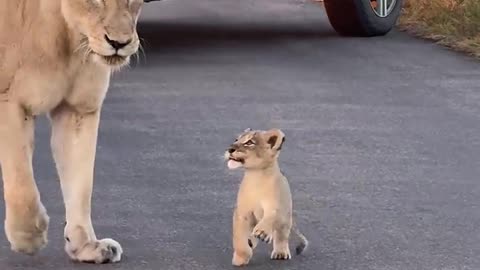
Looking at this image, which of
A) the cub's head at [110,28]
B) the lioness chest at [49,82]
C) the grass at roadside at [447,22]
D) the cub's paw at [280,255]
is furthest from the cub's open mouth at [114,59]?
the grass at roadside at [447,22]

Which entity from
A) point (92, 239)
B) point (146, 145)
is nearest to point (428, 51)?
point (146, 145)

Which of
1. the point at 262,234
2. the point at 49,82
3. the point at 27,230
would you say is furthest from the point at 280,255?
the point at 49,82

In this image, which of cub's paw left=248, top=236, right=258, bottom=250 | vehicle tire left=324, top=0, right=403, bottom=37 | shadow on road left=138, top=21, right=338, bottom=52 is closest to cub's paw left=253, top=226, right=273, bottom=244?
cub's paw left=248, top=236, right=258, bottom=250

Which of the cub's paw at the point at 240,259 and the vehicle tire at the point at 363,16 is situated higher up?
the cub's paw at the point at 240,259

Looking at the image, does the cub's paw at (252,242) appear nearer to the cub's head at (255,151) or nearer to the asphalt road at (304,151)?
the asphalt road at (304,151)

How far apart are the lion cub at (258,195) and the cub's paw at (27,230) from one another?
0.70m

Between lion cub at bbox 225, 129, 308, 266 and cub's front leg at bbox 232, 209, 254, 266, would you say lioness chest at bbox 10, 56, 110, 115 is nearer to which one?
lion cub at bbox 225, 129, 308, 266

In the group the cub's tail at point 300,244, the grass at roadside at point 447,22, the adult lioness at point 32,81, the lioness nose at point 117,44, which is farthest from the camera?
the grass at roadside at point 447,22

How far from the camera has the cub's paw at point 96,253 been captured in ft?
16.4

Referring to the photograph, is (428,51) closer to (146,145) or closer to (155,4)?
(146,145)

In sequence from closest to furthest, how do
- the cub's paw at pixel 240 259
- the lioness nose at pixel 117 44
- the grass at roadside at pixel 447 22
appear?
the lioness nose at pixel 117 44 < the cub's paw at pixel 240 259 < the grass at roadside at pixel 447 22

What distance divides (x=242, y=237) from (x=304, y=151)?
99.7 inches

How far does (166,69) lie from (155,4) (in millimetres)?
6407

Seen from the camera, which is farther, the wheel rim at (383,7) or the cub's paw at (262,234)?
the wheel rim at (383,7)
